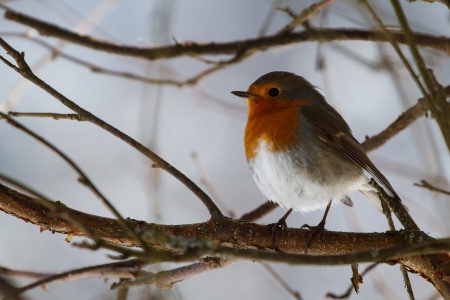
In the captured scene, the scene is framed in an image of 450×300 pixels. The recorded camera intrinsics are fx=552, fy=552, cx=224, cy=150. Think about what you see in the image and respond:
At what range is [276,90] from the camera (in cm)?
346

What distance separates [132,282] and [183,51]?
4.71 feet

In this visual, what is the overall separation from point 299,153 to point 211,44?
88 centimetres

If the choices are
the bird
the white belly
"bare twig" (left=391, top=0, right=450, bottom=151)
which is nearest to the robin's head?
the bird

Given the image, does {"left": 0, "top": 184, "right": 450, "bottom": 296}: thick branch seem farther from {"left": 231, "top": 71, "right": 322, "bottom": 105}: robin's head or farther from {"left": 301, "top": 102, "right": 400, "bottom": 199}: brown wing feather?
{"left": 231, "top": 71, "right": 322, "bottom": 105}: robin's head

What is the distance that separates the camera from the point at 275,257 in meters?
1.44

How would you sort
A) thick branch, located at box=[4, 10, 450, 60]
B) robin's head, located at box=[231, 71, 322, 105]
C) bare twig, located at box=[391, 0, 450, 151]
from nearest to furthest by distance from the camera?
bare twig, located at box=[391, 0, 450, 151] < thick branch, located at box=[4, 10, 450, 60] < robin's head, located at box=[231, 71, 322, 105]

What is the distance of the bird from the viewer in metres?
3.03

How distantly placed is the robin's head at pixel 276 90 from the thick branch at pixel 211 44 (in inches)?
9.3

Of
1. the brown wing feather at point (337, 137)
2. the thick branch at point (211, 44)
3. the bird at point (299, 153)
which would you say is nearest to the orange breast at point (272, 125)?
the bird at point (299, 153)

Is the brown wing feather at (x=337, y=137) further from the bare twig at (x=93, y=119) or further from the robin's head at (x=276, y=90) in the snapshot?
the bare twig at (x=93, y=119)

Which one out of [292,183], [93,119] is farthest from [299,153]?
[93,119]

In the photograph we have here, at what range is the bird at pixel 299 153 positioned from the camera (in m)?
3.03

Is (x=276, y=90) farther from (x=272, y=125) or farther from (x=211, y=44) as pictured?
(x=211, y=44)

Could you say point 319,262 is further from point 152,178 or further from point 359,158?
point 359,158
